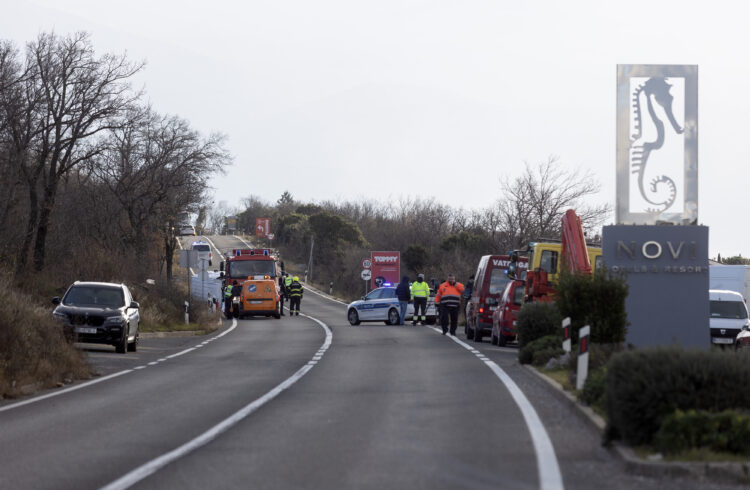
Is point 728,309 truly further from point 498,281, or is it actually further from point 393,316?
point 393,316

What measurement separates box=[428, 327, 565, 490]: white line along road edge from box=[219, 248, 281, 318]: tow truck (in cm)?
3171

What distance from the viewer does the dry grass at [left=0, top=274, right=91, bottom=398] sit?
16047 mm

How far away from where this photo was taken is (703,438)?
864 cm

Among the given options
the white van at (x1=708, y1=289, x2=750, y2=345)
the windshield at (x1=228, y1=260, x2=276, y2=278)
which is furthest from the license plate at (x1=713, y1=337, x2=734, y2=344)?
the windshield at (x1=228, y1=260, x2=276, y2=278)

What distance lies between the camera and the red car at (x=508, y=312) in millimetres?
26094

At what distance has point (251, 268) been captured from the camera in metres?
49.2

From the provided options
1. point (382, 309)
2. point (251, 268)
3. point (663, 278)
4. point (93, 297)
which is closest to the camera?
point (663, 278)

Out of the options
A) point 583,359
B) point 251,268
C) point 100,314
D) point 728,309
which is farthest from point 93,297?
point 251,268

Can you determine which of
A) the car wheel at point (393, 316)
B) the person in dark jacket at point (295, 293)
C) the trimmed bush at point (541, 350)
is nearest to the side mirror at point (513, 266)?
the trimmed bush at point (541, 350)

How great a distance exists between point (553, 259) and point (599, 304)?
9397 millimetres

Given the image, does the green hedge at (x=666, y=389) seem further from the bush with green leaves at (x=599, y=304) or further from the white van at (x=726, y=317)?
the white van at (x=726, y=317)

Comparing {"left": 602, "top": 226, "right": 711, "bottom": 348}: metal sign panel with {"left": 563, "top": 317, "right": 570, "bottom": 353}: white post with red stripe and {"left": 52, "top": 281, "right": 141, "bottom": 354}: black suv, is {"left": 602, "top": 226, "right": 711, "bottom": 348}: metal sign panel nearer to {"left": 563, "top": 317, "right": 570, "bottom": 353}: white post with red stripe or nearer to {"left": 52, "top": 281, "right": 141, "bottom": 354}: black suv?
{"left": 563, "top": 317, "right": 570, "bottom": 353}: white post with red stripe

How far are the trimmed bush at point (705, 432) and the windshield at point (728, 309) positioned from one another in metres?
22.5

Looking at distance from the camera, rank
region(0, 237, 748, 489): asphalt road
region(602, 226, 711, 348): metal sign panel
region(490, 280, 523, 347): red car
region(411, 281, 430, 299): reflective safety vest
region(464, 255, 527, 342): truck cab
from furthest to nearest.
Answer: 1. region(411, 281, 430, 299): reflective safety vest
2. region(464, 255, 527, 342): truck cab
3. region(490, 280, 523, 347): red car
4. region(602, 226, 711, 348): metal sign panel
5. region(0, 237, 748, 489): asphalt road
